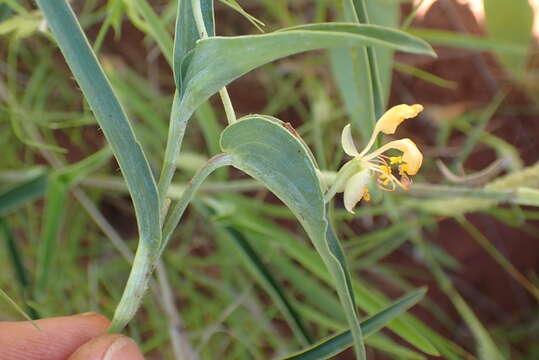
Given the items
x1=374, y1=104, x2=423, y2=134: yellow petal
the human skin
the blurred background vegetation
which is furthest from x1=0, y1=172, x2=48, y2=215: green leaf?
x1=374, y1=104, x2=423, y2=134: yellow petal

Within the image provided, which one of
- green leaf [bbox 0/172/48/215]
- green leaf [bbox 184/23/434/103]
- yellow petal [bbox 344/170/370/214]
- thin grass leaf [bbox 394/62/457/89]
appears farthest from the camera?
thin grass leaf [bbox 394/62/457/89]

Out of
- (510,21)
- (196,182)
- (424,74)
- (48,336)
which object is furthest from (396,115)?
(510,21)

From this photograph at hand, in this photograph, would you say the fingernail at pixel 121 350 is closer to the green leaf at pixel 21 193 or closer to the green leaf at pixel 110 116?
the green leaf at pixel 110 116

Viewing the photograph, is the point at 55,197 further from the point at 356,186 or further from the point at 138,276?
the point at 356,186

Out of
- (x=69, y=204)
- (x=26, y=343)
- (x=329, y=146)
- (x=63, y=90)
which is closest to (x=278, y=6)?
(x=329, y=146)

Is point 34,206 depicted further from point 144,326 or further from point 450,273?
point 450,273

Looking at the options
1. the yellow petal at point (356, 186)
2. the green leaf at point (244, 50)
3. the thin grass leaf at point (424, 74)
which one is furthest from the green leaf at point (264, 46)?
the thin grass leaf at point (424, 74)

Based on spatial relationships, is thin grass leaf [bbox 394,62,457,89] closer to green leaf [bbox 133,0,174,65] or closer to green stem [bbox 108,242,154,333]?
green leaf [bbox 133,0,174,65]
